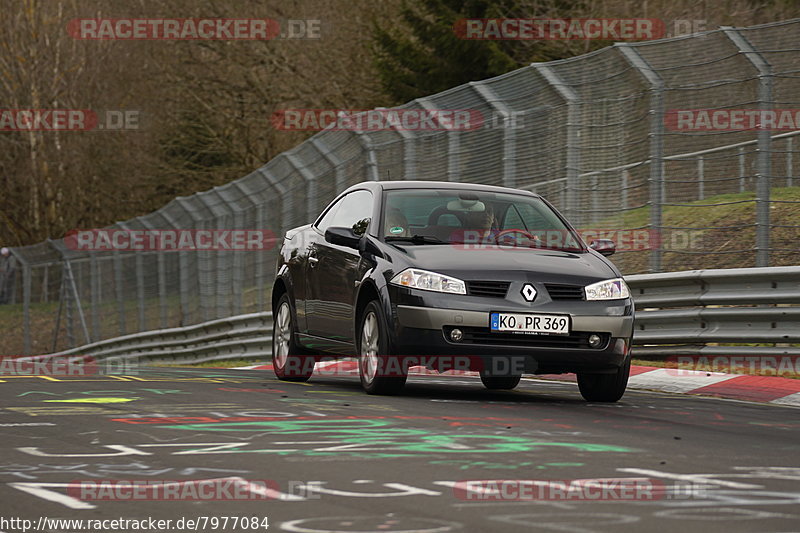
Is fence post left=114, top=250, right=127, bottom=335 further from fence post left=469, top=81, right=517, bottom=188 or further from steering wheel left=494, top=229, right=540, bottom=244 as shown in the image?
steering wheel left=494, top=229, right=540, bottom=244

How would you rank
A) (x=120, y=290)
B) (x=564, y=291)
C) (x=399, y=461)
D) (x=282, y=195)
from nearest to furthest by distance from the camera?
(x=399, y=461), (x=564, y=291), (x=282, y=195), (x=120, y=290)

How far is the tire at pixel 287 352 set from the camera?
12.9 metres

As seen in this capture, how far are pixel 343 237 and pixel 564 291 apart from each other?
6.07 ft

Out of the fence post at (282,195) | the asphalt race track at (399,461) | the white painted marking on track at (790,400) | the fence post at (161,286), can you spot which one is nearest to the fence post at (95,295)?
the fence post at (161,286)

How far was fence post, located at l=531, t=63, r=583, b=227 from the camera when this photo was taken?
50.6ft

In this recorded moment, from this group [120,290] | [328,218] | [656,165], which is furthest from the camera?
[120,290]

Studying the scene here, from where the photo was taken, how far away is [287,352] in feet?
42.7

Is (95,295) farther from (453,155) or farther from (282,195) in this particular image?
(453,155)

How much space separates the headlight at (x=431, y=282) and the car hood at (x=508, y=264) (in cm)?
4

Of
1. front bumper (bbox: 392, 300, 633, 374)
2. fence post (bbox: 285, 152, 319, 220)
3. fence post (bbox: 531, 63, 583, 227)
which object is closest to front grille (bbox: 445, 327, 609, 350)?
front bumper (bbox: 392, 300, 633, 374)

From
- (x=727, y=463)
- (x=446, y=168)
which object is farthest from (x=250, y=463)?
(x=446, y=168)

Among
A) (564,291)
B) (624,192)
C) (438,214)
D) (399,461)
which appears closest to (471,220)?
(438,214)

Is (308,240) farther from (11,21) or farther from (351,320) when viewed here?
(11,21)

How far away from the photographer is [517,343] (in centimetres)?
1012
